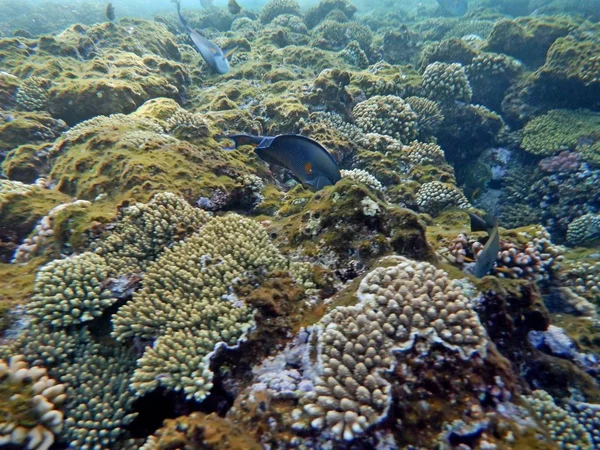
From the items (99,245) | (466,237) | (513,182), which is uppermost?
(513,182)

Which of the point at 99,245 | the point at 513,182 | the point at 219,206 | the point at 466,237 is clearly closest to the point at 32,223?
the point at 99,245

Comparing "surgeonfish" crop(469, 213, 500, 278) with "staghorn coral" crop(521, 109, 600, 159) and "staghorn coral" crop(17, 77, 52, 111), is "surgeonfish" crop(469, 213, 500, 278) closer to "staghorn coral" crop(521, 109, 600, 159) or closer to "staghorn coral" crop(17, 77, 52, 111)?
"staghorn coral" crop(521, 109, 600, 159)

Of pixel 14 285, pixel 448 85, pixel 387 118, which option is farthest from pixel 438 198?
pixel 14 285

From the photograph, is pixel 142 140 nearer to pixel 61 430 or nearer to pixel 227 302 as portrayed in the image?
pixel 227 302

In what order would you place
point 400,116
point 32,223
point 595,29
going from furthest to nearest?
point 595,29 → point 400,116 → point 32,223

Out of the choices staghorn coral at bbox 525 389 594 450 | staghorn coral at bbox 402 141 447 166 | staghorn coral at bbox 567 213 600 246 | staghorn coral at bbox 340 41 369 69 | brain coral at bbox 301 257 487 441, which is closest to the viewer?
brain coral at bbox 301 257 487 441

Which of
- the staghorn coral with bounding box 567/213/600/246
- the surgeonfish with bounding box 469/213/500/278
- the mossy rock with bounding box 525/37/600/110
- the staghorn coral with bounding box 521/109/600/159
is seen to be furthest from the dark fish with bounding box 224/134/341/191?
the mossy rock with bounding box 525/37/600/110

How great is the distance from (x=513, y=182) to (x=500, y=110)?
3555 mm

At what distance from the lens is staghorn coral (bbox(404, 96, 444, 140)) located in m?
8.24

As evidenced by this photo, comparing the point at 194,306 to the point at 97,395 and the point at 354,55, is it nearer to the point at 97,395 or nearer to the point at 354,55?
the point at 97,395

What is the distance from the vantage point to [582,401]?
9.44 ft

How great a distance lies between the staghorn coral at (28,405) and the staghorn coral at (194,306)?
536mm

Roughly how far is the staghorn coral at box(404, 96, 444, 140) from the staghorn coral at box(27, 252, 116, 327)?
7874 millimetres

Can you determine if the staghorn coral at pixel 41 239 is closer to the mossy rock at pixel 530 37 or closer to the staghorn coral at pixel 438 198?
the staghorn coral at pixel 438 198
